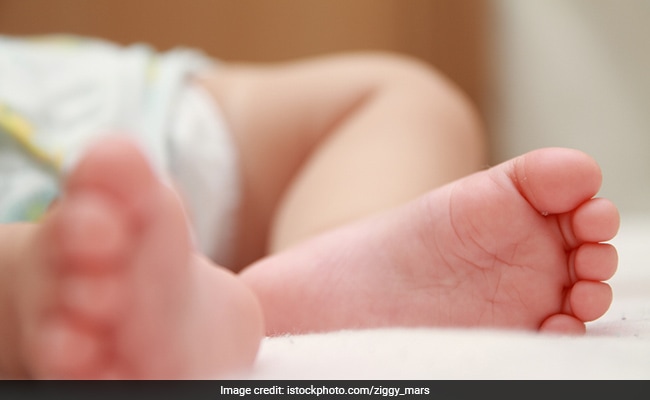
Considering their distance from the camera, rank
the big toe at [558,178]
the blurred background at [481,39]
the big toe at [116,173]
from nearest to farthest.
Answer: the big toe at [116,173], the big toe at [558,178], the blurred background at [481,39]

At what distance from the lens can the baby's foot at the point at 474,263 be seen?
45 cm

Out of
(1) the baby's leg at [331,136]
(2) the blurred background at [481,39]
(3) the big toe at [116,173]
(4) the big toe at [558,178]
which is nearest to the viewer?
(3) the big toe at [116,173]

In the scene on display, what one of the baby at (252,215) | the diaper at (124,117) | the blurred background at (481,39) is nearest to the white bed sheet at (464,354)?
the baby at (252,215)

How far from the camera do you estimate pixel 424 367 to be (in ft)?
1.22

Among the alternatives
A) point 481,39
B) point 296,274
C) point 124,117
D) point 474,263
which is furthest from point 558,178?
point 481,39

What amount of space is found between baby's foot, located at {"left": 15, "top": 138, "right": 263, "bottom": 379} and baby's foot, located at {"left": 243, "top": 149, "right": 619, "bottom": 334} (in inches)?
6.7

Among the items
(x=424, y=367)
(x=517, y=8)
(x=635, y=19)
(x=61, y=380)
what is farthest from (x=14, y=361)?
(x=517, y=8)

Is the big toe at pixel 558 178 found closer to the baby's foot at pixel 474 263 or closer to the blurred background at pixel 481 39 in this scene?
the baby's foot at pixel 474 263

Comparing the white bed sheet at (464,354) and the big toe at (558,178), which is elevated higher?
the big toe at (558,178)

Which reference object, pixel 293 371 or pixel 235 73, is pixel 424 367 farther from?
pixel 235 73

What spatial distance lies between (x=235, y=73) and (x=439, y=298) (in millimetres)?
610

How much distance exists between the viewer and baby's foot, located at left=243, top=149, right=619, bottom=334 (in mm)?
454

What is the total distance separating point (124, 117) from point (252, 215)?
0.19 meters

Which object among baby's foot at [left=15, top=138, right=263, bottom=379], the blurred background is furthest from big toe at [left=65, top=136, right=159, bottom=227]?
the blurred background
